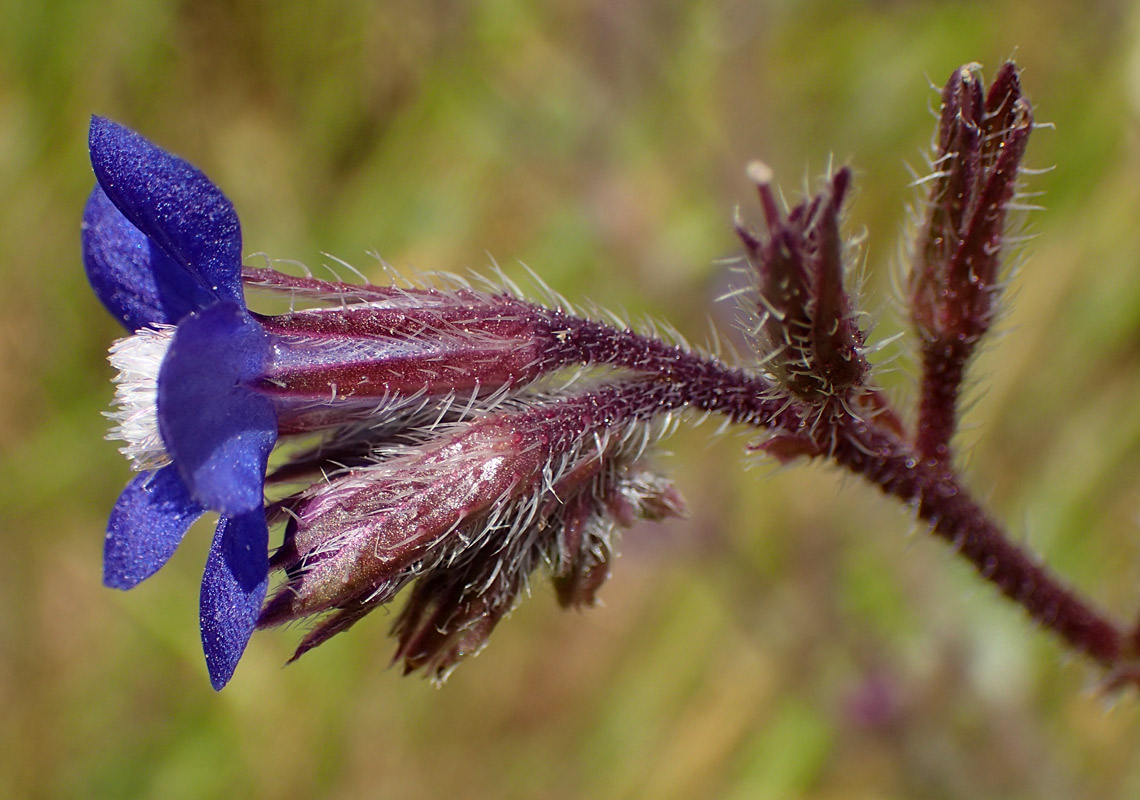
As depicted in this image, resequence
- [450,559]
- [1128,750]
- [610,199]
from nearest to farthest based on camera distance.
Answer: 1. [450,559]
2. [1128,750]
3. [610,199]

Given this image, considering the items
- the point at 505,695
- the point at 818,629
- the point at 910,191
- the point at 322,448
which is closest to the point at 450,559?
the point at 322,448

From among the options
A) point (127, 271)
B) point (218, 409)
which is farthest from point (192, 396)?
point (127, 271)

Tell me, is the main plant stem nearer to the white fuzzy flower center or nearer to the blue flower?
the blue flower

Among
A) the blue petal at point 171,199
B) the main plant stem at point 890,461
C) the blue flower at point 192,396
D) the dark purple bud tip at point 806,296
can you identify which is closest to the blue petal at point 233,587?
the blue flower at point 192,396

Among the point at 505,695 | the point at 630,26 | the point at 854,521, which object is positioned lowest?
the point at 505,695

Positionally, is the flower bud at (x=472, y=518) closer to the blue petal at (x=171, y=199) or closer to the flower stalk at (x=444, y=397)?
the flower stalk at (x=444, y=397)

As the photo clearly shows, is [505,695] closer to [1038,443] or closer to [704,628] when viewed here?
[704,628]

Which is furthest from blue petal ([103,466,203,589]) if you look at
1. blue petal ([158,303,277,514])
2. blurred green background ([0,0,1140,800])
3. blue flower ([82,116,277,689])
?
blurred green background ([0,0,1140,800])
